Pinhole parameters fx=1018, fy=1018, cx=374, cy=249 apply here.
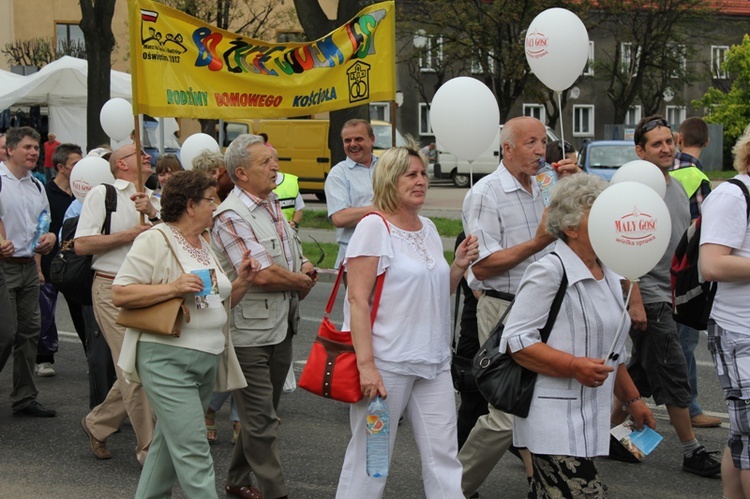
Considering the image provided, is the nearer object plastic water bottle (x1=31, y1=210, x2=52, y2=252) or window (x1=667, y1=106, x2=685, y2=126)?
plastic water bottle (x1=31, y1=210, x2=52, y2=252)

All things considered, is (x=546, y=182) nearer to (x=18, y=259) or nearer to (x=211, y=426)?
(x=211, y=426)

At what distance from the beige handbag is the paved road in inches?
56.9

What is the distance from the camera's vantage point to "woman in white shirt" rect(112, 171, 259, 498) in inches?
183

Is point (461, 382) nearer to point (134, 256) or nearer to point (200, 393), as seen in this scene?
point (200, 393)

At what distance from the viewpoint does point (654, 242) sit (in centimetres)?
394

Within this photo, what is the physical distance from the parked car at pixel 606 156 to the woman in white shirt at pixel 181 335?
64.3ft

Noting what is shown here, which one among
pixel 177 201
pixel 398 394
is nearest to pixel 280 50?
pixel 177 201

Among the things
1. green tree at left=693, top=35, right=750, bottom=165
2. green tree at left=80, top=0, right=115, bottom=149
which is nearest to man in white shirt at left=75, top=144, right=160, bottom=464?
green tree at left=80, top=0, right=115, bottom=149

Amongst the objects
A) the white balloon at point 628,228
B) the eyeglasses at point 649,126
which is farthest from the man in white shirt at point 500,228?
the eyeglasses at point 649,126

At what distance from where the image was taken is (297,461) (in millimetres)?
6234

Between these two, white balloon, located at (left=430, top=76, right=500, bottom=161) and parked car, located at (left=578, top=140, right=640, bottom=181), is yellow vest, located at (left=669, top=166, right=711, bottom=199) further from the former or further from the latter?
parked car, located at (left=578, top=140, right=640, bottom=181)

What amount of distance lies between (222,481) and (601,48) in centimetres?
4459

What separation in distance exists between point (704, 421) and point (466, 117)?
291 centimetres

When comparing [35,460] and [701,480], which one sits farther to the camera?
[35,460]
